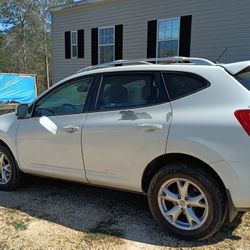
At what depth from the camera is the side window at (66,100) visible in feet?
12.1

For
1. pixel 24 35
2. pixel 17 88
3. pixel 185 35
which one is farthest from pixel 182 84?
pixel 24 35

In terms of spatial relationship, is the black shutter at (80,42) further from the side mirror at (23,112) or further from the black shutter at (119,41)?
the side mirror at (23,112)

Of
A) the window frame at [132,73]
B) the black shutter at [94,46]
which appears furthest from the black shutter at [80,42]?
the window frame at [132,73]

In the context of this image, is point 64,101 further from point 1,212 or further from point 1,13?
point 1,13

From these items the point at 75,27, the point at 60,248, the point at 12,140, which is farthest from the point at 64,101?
the point at 75,27

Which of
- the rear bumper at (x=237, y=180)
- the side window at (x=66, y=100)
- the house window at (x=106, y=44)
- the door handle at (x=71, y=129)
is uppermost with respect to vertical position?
the house window at (x=106, y=44)

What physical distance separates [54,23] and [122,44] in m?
4.80

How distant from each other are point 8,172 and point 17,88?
11922mm

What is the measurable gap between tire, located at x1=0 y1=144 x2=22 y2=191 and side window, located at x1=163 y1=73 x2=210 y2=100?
241 cm

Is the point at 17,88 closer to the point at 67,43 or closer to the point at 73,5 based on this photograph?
the point at 67,43

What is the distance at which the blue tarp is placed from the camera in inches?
590

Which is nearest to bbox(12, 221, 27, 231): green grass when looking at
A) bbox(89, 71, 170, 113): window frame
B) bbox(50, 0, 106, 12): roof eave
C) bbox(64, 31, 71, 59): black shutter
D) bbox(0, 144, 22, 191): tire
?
bbox(0, 144, 22, 191): tire

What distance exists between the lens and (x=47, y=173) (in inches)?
155

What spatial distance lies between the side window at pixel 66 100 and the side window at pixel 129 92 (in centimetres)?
25
